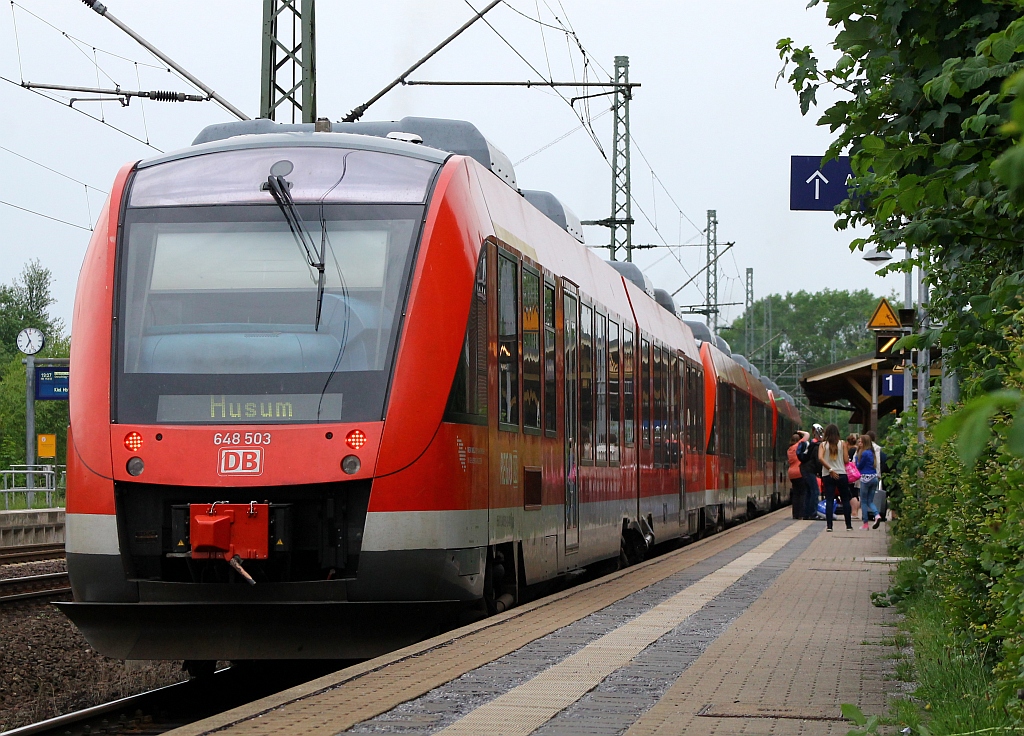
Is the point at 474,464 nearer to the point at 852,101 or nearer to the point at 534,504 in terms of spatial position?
the point at 534,504

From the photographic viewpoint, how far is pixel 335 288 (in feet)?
26.9

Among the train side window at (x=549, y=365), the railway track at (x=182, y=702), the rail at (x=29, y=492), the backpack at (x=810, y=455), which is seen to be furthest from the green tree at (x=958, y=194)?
the rail at (x=29, y=492)

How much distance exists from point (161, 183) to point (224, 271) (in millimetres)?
835

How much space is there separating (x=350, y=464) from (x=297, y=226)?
5.03 ft

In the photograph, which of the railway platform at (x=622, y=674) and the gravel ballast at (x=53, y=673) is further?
the gravel ballast at (x=53, y=673)

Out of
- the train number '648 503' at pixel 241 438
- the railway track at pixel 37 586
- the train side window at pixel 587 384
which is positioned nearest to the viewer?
the train number '648 503' at pixel 241 438

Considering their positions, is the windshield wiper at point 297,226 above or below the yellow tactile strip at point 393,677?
above

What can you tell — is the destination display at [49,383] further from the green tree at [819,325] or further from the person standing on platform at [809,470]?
the green tree at [819,325]

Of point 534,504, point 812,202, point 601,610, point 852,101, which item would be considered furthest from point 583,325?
point 852,101

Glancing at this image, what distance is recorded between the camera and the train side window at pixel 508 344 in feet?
30.6

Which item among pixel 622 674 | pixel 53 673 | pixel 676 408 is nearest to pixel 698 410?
pixel 676 408

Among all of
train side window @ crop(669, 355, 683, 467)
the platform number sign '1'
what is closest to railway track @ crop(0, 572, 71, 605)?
train side window @ crop(669, 355, 683, 467)

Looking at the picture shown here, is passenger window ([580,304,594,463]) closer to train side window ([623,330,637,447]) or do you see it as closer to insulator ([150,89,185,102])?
train side window ([623,330,637,447])

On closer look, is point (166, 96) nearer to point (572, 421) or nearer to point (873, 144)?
point (572, 421)
